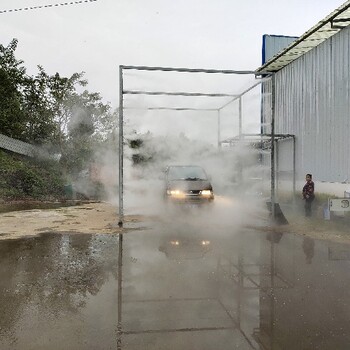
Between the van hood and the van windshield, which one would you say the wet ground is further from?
the van windshield

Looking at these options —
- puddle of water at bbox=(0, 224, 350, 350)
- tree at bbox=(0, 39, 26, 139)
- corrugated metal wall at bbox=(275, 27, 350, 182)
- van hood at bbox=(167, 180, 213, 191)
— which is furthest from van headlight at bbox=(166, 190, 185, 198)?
tree at bbox=(0, 39, 26, 139)

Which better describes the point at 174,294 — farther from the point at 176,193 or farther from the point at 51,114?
the point at 51,114

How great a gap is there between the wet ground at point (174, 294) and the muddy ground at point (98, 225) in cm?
137

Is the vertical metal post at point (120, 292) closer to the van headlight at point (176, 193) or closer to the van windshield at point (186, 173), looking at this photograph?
the van headlight at point (176, 193)

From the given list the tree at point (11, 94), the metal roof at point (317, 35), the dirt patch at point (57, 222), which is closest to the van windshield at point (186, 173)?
the dirt patch at point (57, 222)

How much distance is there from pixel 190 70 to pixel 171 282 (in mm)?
7092

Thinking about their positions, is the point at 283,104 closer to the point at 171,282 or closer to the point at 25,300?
the point at 171,282

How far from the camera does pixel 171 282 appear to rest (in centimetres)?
505

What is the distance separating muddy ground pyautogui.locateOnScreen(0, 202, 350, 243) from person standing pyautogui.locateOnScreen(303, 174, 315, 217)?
1.07ft

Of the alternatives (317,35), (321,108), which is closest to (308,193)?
(321,108)

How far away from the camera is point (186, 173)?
1327 centimetres

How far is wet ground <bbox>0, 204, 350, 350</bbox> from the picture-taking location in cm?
338

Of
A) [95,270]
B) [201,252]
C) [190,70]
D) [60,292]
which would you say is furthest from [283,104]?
[60,292]

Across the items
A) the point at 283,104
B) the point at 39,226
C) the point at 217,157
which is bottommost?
the point at 39,226
